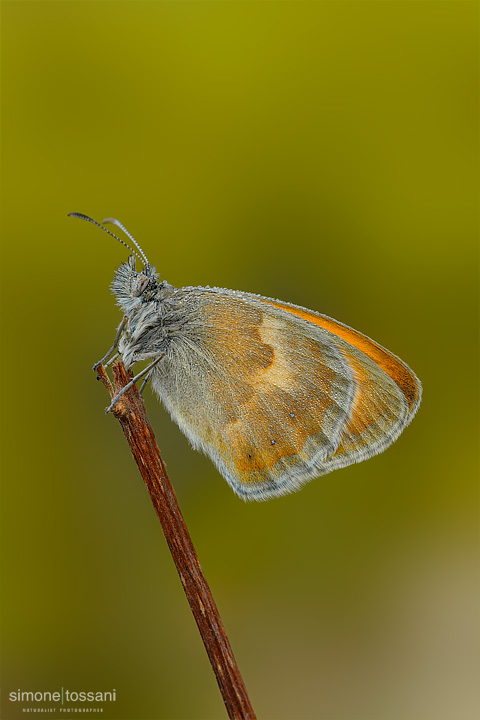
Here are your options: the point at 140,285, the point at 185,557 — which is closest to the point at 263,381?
the point at 140,285

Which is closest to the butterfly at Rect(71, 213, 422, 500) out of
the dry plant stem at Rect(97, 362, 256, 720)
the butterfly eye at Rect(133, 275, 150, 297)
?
the butterfly eye at Rect(133, 275, 150, 297)

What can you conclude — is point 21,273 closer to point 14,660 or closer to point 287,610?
point 14,660

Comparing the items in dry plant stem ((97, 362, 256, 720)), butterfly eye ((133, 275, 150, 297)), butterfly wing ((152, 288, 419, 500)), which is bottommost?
dry plant stem ((97, 362, 256, 720))

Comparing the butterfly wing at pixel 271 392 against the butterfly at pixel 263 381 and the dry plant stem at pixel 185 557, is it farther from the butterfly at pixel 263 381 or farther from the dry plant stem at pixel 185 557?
the dry plant stem at pixel 185 557

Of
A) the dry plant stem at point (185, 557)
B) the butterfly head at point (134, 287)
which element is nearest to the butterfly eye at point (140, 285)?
the butterfly head at point (134, 287)

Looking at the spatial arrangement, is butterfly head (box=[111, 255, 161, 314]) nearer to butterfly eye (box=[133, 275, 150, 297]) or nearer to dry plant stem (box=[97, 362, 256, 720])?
butterfly eye (box=[133, 275, 150, 297])

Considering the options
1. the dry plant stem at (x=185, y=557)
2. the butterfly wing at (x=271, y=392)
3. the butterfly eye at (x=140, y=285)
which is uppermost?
the butterfly eye at (x=140, y=285)

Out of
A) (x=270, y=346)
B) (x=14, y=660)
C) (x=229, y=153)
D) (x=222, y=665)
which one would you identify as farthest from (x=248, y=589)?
(x=229, y=153)
